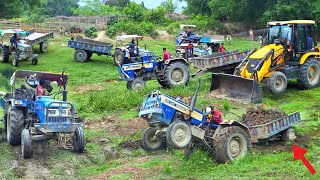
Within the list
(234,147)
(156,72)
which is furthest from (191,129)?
(156,72)

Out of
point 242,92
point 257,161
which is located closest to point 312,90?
point 242,92

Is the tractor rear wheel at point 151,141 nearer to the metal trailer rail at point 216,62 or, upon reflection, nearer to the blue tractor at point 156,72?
the blue tractor at point 156,72

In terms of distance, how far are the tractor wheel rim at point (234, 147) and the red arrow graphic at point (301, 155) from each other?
1.25 metres

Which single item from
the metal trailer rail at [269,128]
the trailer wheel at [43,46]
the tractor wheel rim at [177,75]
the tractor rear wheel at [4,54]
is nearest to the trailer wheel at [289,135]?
the metal trailer rail at [269,128]

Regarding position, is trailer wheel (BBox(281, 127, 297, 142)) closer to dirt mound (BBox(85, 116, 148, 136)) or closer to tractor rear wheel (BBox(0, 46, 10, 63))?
dirt mound (BBox(85, 116, 148, 136))

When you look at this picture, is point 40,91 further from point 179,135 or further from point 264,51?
point 264,51

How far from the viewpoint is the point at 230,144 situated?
37.8 feet

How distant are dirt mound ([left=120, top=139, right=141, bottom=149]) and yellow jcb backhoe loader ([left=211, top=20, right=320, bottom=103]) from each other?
235 inches

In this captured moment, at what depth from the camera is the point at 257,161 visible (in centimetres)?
1115

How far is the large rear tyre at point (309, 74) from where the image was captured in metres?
20.1

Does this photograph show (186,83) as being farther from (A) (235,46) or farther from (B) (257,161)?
(A) (235,46)

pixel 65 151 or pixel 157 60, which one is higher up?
pixel 157 60

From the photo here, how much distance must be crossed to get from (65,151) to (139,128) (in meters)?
2.89

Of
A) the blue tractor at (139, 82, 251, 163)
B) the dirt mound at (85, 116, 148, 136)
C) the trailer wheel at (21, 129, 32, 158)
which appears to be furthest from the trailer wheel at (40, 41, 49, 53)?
the blue tractor at (139, 82, 251, 163)
